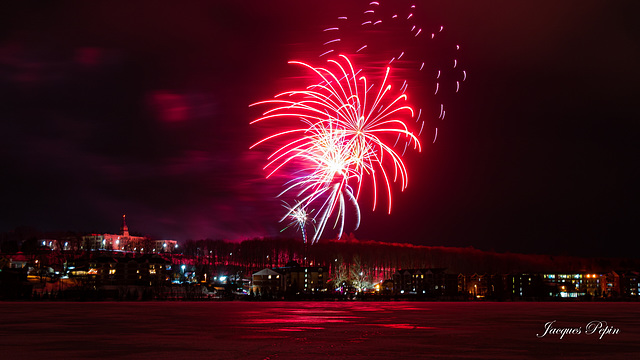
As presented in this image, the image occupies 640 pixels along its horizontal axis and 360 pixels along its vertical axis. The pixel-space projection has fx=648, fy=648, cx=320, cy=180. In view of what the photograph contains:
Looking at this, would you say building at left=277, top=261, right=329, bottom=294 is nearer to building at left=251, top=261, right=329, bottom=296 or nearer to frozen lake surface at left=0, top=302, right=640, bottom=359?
building at left=251, top=261, right=329, bottom=296

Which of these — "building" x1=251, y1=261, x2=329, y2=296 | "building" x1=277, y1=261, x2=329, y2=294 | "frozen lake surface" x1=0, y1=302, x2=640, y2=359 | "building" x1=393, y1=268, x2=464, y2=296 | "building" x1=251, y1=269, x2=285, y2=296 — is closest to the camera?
"frozen lake surface" x1=0, y1=302, x2=640, y2=359

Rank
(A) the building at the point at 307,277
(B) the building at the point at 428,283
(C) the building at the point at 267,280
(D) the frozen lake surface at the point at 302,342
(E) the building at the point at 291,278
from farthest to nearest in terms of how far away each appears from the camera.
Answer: (B) the building at the point at 428,283
(A) the building at the point at 307,277
(E) the building at the point at 291,278
(C) the building at the point at 267,280
(D) the frozen lake surface at the point at 302,342

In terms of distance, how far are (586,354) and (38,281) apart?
136 m

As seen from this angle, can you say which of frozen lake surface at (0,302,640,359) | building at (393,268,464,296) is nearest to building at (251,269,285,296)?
building at (393,268,464,296)

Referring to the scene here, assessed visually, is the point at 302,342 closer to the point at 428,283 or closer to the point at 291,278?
the point at 291,278

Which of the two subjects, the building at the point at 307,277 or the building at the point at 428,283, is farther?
the building at the point at 428,283

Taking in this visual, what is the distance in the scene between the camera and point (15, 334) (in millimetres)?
33438

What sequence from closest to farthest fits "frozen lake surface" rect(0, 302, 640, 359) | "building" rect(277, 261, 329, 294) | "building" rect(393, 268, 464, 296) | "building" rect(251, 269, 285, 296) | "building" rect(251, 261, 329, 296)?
1. "frozen lake surface" rect(0, 302, 640, 359)
2. "building" rect(251, 269, 285, 296)
3. "building" rect(251, 261, 329, 296)
4. "building" rect(277, 261, 329, 294)
5. "building" rect(393, 268, 464, 296)

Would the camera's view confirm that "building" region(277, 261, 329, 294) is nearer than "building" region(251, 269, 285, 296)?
No

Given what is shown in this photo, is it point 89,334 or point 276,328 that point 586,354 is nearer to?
point 276,328

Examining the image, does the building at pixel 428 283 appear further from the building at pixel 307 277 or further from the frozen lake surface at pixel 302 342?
the frozen lake surface at pixel 302 342

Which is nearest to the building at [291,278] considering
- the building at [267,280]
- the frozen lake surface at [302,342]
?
the building at [267,280]

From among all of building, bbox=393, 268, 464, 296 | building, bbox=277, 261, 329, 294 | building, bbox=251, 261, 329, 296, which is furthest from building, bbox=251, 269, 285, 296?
building, bbox=393, 268, 464, 296

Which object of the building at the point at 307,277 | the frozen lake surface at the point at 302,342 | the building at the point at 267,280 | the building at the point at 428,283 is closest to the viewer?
the frozen lake surface at the point at 302,342
